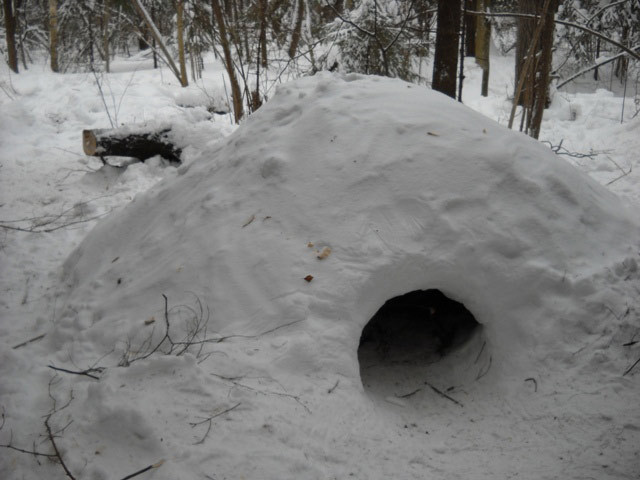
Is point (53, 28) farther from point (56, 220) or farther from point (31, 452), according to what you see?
point (31, 452)

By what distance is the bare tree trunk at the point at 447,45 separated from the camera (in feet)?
17.4

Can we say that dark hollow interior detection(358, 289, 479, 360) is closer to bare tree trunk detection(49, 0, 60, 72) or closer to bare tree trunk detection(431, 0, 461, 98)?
bare tree trunk detection(431, 0, 461, 98)

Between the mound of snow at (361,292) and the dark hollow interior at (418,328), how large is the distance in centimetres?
31

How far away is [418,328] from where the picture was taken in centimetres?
382

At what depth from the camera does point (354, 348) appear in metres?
2.62

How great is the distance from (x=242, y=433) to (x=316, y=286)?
88 centimetres

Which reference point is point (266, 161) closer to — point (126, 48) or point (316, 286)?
point (316, 286)

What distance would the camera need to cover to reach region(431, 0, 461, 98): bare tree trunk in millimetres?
5309

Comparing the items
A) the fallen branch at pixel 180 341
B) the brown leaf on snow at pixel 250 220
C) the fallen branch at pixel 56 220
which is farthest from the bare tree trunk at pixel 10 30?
the fallen branch at pixel 180 341

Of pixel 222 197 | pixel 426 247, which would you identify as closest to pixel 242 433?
pixel 426 247

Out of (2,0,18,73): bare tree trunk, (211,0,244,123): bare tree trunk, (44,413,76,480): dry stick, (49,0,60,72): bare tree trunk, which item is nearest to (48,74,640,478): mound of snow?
(44,413,76,480): dry stick

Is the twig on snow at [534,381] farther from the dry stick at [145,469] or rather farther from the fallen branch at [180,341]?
the dry stick at [145,469]

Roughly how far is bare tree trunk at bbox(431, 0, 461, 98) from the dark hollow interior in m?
2.98

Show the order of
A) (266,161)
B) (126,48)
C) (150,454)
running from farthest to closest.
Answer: (126,48) < (266,161) < (150,454)
